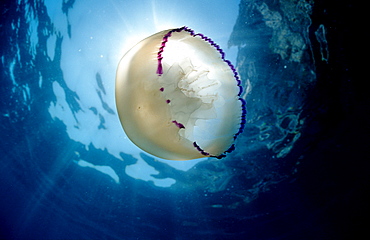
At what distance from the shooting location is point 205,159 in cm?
868

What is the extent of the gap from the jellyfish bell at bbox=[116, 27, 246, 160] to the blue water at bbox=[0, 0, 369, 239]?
10.1 ft

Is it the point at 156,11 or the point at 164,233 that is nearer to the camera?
the point at 156,11

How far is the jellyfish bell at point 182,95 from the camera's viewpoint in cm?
188

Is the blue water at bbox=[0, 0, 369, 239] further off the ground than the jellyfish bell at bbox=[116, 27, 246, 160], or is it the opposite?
the blue water at bbox=[0, 0, 369, 239]

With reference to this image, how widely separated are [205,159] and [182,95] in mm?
7047

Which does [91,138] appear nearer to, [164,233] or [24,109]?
[24,109]

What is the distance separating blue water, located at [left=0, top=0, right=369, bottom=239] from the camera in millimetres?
4938

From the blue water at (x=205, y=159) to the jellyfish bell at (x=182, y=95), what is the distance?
308 cm

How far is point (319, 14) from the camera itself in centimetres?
449

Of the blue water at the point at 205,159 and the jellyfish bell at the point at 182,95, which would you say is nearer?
the jellyfish bell at the point at 182,95

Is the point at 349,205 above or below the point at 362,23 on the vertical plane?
above

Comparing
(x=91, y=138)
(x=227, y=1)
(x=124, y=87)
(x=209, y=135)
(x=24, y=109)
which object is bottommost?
(x=209, y=135)

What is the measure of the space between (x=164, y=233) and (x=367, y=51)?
15.5 metres

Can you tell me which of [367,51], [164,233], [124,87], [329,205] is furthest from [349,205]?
[124,87]
